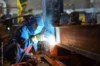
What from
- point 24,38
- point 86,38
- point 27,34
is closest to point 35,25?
point 27,34

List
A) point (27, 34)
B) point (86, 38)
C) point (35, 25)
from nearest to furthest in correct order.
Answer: point (86, 38)
point (27, 34)
point (35, 25)

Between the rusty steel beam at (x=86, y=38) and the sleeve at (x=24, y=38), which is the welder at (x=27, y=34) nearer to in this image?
the sleeve at (x=24, y=38)

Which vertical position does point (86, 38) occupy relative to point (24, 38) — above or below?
above

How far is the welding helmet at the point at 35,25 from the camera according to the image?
6.46 m

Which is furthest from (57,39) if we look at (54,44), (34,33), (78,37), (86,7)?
Answer: (86,7)

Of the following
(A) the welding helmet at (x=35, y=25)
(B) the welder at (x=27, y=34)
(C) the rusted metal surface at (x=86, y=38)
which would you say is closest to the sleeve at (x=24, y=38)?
(B) the welder at (x=27, y=34)

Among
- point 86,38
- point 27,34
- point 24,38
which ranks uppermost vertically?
point 86,38

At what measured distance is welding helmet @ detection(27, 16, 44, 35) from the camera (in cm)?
646

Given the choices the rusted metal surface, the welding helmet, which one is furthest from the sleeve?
the rusted metal surface

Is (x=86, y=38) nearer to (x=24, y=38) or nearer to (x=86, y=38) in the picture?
(x=86, y=38)

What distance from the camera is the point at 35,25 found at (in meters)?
6.53

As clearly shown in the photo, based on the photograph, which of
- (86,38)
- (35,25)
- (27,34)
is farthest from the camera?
(35,25)

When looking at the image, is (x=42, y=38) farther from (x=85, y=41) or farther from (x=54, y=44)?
(x=85, y=41)

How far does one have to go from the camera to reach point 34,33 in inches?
Answer: 256
